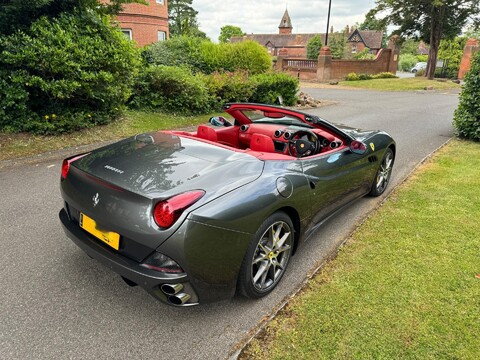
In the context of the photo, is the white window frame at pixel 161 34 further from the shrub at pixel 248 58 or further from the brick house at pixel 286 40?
the brick house at pixel 286 40

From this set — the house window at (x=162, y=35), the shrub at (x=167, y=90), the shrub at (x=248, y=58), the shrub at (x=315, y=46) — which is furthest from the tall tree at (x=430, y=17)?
the shrub at (x=167, y=90)

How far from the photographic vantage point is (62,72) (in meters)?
6.28

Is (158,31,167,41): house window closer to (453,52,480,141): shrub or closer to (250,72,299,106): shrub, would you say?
(250,72,299,106): shrub

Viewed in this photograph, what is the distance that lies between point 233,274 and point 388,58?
4096 centimetres

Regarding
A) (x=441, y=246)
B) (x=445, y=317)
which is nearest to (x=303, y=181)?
(x=445, y=317)

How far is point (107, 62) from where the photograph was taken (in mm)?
6914

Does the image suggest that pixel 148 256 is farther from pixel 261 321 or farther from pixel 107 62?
pixel 107 62

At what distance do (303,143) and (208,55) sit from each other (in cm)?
1011

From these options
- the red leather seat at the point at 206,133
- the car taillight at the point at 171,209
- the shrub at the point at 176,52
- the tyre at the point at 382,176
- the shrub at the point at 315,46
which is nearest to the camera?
the car taillight at the point at 171,209

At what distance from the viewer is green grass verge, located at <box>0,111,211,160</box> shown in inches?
236

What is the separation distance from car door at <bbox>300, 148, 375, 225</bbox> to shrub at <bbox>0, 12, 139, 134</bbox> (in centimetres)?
518

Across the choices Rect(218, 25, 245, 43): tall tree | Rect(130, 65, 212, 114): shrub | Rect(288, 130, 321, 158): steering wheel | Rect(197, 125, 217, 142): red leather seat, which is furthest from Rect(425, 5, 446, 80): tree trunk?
Rect(218, 25, 245, 43): tall tree

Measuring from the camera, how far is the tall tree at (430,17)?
29.2 meters

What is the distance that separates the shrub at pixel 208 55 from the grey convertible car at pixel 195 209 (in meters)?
9.12
